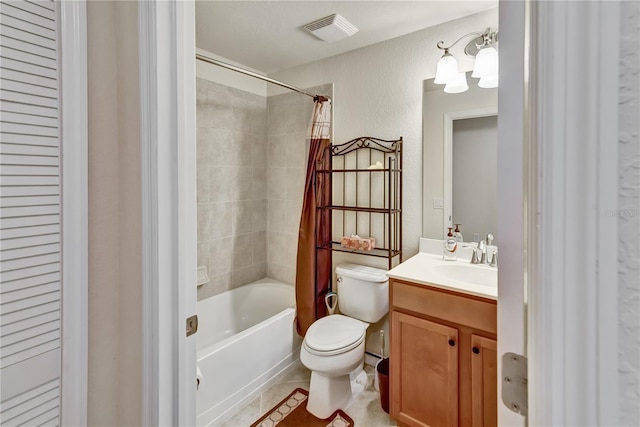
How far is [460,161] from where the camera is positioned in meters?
1.94

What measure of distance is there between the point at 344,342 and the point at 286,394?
1.94 ft

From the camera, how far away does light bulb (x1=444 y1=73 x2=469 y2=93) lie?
1.84 metres

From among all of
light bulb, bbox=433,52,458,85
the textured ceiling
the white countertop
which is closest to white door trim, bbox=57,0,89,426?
the textured ceiling

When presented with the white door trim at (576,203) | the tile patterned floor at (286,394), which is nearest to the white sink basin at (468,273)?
the tile patterned floor at (286,394)

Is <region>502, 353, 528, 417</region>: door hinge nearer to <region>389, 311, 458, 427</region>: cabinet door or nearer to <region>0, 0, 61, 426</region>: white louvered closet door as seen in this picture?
<region>0, 0, 61, 426</region>: white louvered closet door

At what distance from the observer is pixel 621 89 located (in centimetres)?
31

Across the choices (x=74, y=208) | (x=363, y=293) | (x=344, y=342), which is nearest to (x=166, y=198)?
(x=74, y=208)

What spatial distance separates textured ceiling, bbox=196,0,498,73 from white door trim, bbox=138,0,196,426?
121 cm

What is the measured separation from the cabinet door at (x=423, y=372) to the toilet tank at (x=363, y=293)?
36 centimetres

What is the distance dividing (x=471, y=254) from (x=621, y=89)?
1.75 metres

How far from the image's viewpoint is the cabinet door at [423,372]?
1488mm

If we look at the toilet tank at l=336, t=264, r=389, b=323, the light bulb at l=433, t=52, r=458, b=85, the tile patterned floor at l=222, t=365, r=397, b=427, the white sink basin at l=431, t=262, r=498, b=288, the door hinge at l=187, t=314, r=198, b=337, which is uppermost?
the light bulb at l=433, t=52, r=458, b=85

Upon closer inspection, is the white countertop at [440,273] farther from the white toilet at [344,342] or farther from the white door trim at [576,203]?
the white door trim at [576,203]

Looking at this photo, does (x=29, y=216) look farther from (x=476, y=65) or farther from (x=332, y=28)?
(x=476, y=65)
